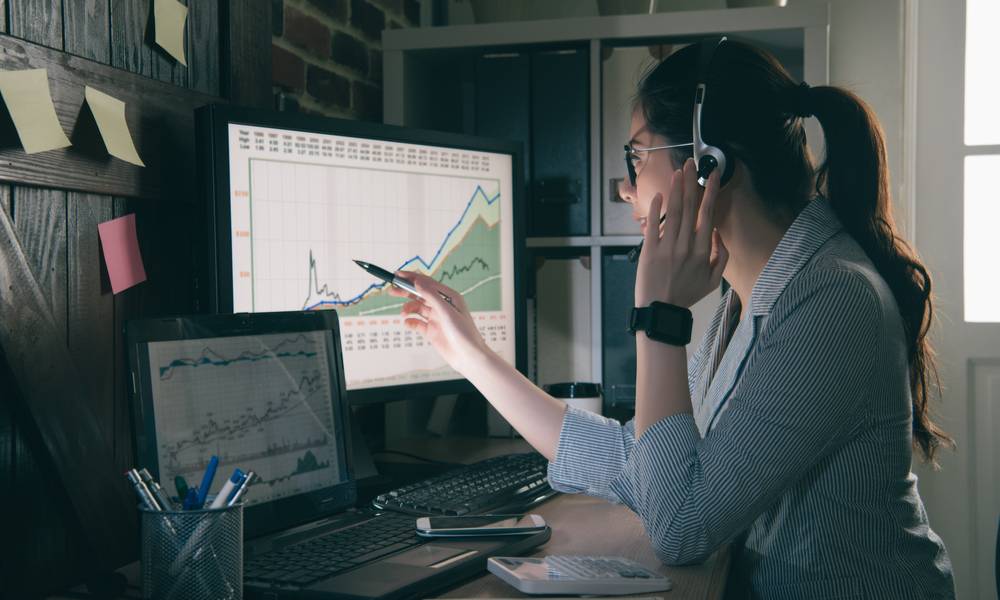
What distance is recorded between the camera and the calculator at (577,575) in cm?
80

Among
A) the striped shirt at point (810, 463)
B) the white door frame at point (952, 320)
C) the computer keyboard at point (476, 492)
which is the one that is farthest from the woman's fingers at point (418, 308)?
the white door frame at point (952, 320)

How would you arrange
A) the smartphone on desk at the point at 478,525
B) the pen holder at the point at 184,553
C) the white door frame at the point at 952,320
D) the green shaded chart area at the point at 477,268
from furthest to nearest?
1. the white door frame at the point at 952,320
2. the green shaded chart area at the point at 477,268
3. the smartphone on desk at the point at 478,525
4. the pen holder at the point at 184,553

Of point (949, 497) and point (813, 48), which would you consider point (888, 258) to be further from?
point (949, 497)

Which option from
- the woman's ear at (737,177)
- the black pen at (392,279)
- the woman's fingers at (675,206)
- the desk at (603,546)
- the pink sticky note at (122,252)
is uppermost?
the woman's ear at (737,177)

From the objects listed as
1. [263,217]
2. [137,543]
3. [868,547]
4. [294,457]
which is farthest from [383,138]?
[868,547]

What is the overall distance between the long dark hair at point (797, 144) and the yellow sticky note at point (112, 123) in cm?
65

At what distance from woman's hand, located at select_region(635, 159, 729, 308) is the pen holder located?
1.73 ft

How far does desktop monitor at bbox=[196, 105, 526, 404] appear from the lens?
3.74 feet

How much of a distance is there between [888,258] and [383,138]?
720 mm

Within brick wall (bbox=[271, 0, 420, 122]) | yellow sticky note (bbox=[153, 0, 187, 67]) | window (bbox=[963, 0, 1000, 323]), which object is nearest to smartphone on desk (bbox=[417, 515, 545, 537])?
yellow sticky note (bbox=[153, 0, 187, 67])

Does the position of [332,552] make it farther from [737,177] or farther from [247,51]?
[247,51]

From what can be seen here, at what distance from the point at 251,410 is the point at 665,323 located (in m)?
0.46

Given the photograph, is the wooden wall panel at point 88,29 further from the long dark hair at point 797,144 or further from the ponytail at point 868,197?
the ponytail at point 868,197

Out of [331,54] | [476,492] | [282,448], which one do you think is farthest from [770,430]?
[331,54]
